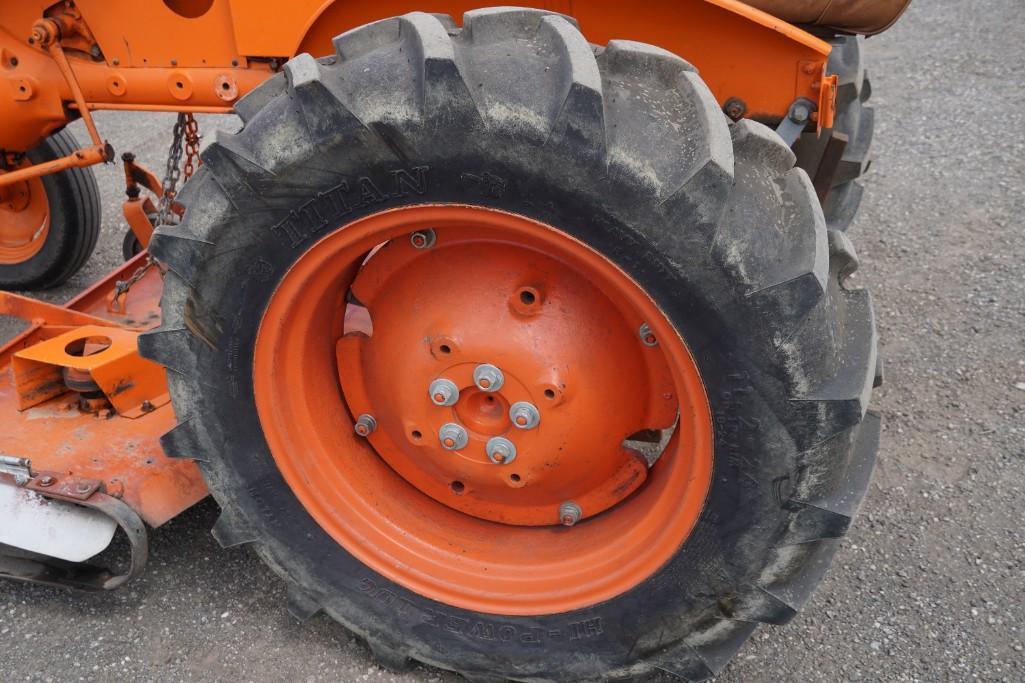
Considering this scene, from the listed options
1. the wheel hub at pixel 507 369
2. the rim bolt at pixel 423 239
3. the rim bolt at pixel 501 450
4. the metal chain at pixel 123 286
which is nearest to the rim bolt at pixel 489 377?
the wheel hub at pixel 507 369

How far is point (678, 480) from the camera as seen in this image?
1.82 m

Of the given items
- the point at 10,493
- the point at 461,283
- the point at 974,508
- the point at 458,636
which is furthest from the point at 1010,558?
the point at 10,493

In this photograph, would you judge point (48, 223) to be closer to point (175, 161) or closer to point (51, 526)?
point (175, 161)

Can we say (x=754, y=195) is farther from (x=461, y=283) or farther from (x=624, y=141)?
(x=461, y=283)

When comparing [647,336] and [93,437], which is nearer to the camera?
[647,336]

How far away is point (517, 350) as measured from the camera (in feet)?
6.22

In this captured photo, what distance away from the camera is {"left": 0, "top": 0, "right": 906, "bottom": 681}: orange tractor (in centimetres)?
153

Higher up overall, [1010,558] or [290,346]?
[290,346]

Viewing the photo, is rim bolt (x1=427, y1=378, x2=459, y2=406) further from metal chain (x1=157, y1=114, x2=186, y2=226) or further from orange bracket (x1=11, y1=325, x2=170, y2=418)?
metal chain (x1=157, y1=114, x2=186, y2=226)

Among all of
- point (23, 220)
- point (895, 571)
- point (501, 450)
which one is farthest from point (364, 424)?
point (23, 220)

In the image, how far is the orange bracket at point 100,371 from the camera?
2.53 meters

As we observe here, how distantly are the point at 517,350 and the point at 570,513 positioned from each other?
1.47 feet

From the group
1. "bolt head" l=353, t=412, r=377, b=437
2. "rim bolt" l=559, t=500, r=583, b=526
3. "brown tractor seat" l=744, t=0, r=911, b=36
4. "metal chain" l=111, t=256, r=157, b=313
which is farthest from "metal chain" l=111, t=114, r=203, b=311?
"brown tractor seat" l=744, t=0, r=911, b=36

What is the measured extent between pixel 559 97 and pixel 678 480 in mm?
820
